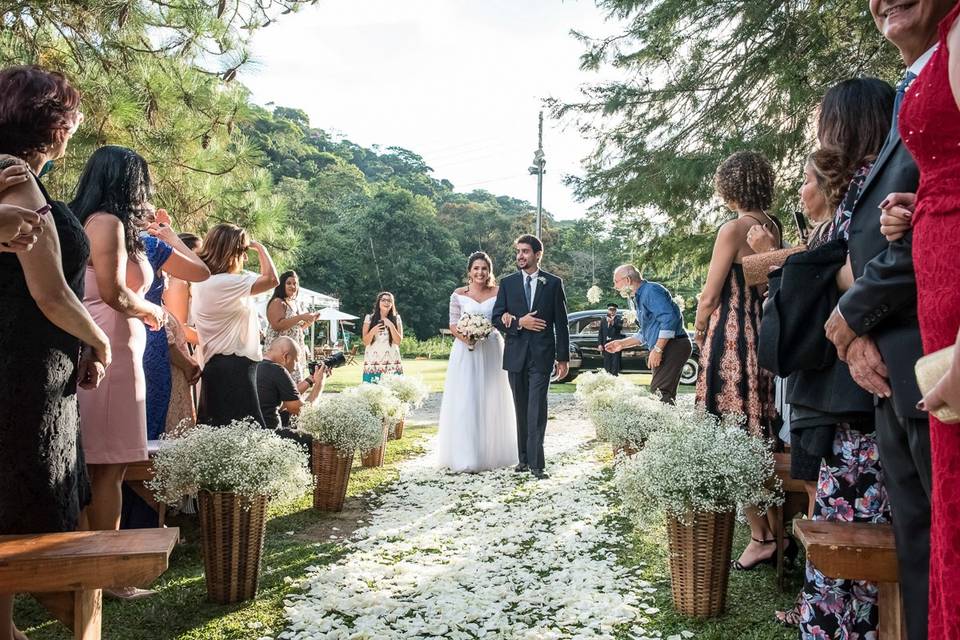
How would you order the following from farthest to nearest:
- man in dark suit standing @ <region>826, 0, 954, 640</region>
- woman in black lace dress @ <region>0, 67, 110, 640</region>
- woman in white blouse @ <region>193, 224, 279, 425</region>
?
woman in white blouse @ <region>193, 224, 279, 425</region>, woman in black lace dress @ <region>0, 67, 110, 640</region>, man in dark suit standing @ <region>826, 0, 954, 640</region>

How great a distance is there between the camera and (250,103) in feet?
22.9

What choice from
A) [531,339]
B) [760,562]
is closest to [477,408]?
[531,339]

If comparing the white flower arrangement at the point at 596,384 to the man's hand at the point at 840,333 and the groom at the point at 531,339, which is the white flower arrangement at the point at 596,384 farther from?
the man's hand at the point at 840,333

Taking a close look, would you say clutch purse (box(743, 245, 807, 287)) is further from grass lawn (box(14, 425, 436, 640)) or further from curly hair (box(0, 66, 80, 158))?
curly hair (box(0, 66, 80, 158))

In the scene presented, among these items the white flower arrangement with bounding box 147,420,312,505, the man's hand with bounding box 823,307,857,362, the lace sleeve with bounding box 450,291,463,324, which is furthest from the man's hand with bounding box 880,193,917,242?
the lace sleeve with bounding box 450,291,463,324

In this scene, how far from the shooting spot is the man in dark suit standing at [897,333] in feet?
5.21

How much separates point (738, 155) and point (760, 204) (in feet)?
0.97

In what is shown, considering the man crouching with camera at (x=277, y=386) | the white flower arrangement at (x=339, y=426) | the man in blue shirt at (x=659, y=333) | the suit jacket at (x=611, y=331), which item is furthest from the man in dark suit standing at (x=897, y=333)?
the suit jacket at (x=611, y=331)

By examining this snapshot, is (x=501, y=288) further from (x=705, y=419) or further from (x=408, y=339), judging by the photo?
(x=408, y=339)

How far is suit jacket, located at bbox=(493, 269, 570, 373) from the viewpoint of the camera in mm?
6680

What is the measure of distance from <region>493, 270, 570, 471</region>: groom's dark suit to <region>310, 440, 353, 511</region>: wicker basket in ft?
6.83

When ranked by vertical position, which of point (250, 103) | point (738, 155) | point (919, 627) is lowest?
point (919, 627)

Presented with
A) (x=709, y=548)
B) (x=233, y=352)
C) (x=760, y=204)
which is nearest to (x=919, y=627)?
(x=709, y=548)

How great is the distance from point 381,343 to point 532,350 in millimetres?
3825
